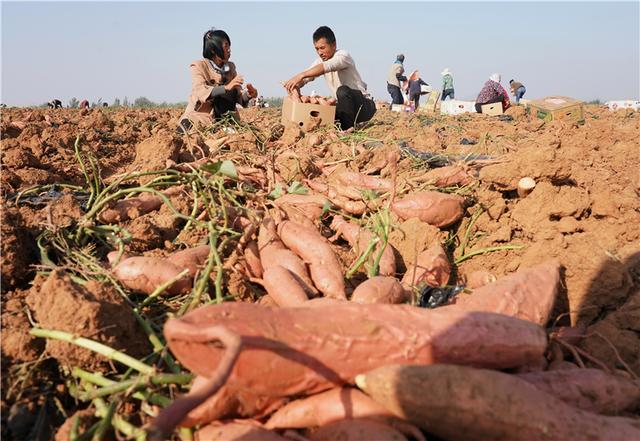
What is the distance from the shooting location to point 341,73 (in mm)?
6219

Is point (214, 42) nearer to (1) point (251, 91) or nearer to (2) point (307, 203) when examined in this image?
(1) point (251, 91)

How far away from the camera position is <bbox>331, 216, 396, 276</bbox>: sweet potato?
2.17m

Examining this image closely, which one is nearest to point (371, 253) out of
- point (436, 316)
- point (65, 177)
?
point (436, 316)

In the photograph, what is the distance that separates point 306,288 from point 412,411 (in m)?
0.86

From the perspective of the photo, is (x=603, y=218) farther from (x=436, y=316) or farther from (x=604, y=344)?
(x=436, y=316)

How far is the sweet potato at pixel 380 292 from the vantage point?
5.79 feet

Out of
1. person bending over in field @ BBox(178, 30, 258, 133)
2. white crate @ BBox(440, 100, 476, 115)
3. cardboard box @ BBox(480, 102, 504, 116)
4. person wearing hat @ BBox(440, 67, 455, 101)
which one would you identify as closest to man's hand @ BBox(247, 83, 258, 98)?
person bending over in field @ BBox(178, 30, 258, 133)

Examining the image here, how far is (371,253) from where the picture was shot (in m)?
2.18

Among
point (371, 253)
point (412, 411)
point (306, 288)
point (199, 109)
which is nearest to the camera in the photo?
point (412, 411)

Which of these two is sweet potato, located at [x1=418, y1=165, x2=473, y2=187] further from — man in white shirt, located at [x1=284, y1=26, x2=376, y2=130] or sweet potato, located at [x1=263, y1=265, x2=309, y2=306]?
man in white shirt, located at [x1=284, y1=26, x2=376, y2=130]

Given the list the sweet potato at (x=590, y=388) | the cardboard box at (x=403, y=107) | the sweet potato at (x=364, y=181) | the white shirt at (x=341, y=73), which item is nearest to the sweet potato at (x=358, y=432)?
the sweet potato at (x=590, y=388)

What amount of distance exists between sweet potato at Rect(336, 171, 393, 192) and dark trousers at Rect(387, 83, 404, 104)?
1323 cm

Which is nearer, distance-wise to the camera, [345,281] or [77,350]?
[77,350]

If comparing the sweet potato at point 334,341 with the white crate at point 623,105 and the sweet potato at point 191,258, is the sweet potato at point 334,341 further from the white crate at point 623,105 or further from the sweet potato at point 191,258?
the white crate at point 623,105
